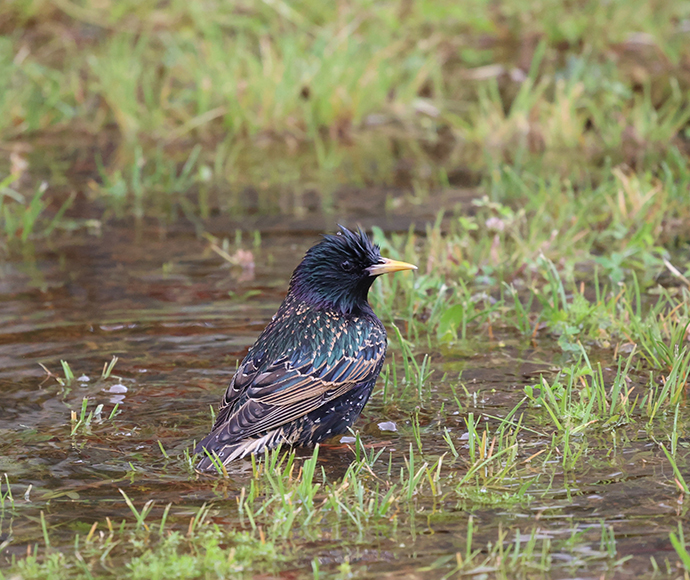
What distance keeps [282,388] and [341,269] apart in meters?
0.76

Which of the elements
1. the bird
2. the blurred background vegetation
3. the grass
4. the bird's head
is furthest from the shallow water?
the blurred background vegetation

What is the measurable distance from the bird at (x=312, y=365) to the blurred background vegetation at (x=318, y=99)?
14.0ft

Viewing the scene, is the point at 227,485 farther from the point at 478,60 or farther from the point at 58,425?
the point at 478,60

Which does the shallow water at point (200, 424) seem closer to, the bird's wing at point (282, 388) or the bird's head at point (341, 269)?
the bird's wing at point (282, 388)

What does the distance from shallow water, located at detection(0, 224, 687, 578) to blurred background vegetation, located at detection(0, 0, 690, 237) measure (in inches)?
84.2

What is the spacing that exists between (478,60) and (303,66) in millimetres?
2489

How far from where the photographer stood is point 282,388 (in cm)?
471

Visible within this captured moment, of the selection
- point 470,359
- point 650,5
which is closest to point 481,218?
point 470,359

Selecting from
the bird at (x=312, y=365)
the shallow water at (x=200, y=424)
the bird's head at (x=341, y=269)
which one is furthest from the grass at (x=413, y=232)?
the bird's head at (x=341, y=269)

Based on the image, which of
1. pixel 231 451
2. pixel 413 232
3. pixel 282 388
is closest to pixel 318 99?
pixel 413 232

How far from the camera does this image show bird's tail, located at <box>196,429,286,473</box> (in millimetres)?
4480

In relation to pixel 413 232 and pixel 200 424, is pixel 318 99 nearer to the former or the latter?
pixel 413 232

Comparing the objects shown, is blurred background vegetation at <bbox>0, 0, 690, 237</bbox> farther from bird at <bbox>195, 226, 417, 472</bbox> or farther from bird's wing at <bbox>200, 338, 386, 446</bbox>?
bird's wing at <bbox>200, 338, 386, 446</bbox>

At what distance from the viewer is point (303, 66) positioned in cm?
1198
